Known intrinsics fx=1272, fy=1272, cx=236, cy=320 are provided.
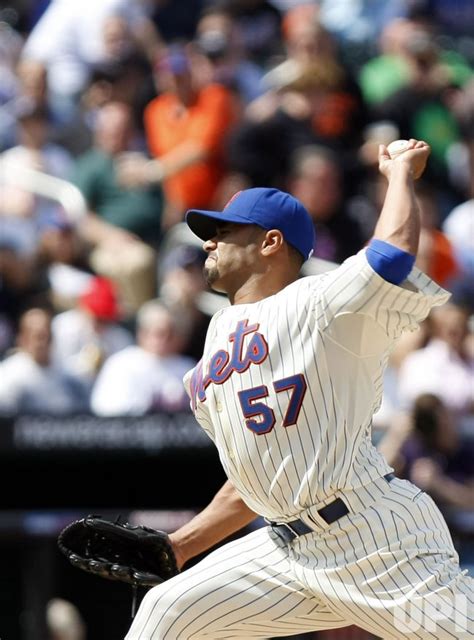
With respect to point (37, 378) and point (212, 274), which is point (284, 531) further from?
point (37, 378)

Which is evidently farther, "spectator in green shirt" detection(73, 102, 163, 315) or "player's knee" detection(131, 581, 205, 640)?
"spectator in green shirt" detection(73, 102, 163, 315)

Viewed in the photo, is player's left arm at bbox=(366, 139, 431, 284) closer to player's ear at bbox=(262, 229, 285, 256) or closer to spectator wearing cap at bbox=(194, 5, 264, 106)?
player's ear at bbox=(262, 229, 285, 256)

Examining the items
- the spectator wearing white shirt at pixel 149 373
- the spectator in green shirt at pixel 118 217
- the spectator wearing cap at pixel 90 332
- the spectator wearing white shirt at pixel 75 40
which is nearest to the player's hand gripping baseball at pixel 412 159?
the spectator wearing white shirt at pixel 149 373

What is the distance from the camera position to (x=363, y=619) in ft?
10.7

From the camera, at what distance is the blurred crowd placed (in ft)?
24.3

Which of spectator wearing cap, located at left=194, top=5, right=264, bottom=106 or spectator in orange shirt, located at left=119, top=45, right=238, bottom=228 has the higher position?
spectator wearing cap, located at left=194, top=5, right=264, bottom=106

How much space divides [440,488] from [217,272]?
360 cm

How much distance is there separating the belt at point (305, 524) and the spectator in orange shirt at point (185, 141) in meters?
4.89

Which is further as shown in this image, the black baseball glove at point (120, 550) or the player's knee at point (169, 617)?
the black baseball glove at point (120, 550)

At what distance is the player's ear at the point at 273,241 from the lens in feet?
11.4

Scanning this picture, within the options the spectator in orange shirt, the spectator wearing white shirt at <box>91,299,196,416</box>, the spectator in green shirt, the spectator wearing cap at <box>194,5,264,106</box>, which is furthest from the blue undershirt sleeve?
the spectator wearing cap at <box>194,5,264,106</box>

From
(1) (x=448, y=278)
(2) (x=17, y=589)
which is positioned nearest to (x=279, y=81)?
(1) (x=448, y=278)

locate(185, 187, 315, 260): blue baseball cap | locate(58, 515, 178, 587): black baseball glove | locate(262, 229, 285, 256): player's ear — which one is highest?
locate(185, 187, 315, 260): blue baseball cap

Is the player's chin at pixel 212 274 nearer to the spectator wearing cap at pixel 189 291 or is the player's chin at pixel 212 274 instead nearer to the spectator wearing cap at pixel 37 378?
the spectator wearing cap at pixel 37 378
